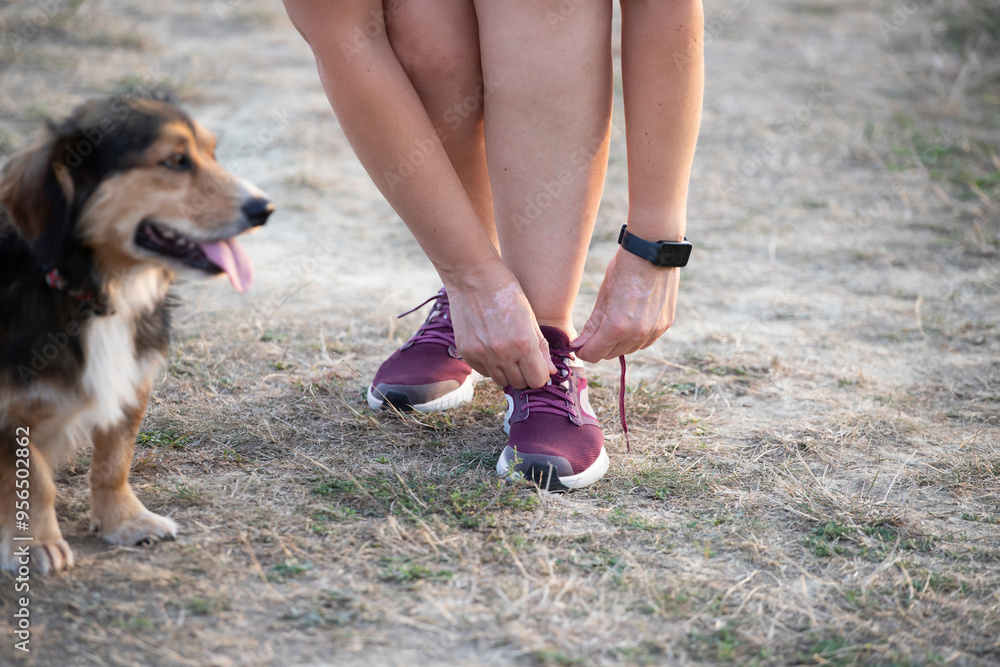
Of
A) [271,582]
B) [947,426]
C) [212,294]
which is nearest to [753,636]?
[271,582]

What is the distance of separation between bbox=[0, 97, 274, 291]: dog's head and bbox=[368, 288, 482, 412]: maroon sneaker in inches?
25.5

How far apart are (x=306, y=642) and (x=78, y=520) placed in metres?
0.70

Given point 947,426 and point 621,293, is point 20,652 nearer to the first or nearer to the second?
point 621,293

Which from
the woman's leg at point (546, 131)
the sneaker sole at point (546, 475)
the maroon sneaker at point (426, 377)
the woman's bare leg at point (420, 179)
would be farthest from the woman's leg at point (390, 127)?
the sneaker sole at point (546, 475)

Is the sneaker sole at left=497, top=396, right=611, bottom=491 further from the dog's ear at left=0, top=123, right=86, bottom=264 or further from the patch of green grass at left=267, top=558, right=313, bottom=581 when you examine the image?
the dog's ear at left=0, top=123, right=86, bottom=264

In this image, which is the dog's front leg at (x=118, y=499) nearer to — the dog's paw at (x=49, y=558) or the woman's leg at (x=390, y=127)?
the dog's paw at (x=49, y=558)

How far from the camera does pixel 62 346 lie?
164 centimetres

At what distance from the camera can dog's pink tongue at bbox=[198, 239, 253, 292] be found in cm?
177

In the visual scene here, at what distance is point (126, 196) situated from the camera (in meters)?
1.66

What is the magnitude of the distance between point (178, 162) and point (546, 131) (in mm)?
835

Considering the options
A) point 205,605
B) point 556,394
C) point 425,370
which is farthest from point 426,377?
point 205,605

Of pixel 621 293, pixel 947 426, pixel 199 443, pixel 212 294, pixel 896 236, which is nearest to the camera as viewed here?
pixel 621 293

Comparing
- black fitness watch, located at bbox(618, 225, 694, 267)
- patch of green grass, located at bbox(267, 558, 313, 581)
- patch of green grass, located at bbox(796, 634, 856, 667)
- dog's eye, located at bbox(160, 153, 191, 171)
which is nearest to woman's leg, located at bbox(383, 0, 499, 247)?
black fitness watch, located at bbox(618, 225, 694, 267)

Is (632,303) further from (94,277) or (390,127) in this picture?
(94,277)
